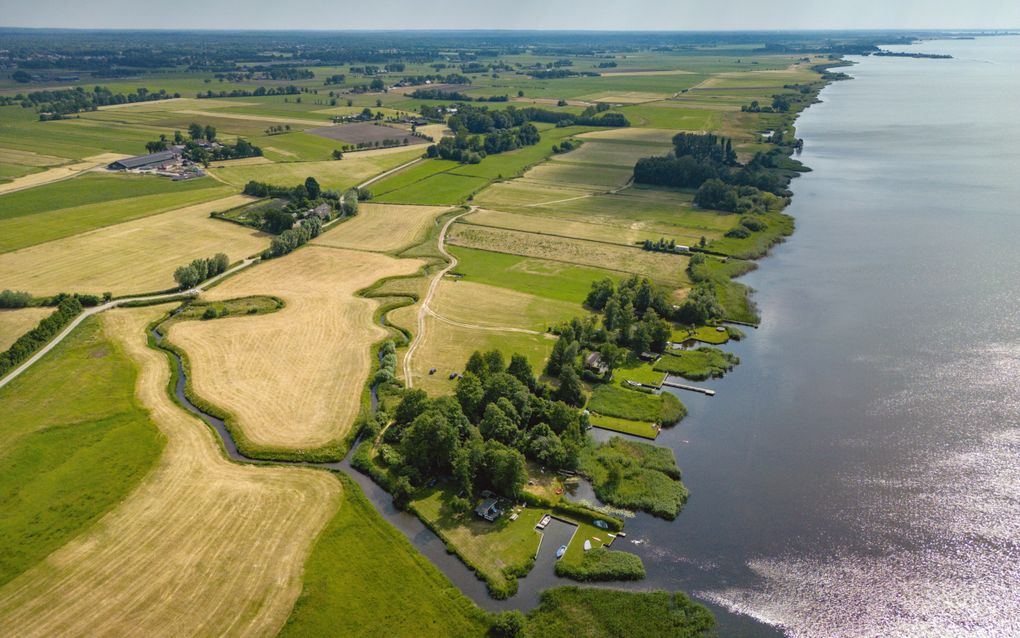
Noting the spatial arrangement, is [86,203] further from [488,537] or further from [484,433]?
[488,537]

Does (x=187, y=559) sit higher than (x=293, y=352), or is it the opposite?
(x=293, y=352)

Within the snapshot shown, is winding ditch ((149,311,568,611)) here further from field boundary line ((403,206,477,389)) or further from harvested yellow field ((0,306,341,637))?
field boundary line ((403,206,477,389))

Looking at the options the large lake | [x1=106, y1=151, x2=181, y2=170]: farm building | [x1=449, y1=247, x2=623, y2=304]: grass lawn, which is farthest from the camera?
[x1=106, y1=151, x2=181, y2=170]: farm building

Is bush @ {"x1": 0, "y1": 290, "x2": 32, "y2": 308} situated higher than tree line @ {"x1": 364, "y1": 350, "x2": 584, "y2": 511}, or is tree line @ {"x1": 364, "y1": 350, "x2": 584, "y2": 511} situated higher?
bush @ {"x1": 0, "y1": 290, "x2": 32, "y2": 308}

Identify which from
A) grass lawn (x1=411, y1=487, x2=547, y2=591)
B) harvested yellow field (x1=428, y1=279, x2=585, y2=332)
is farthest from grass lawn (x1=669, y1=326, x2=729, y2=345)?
grass lawn (x1=411, y1=487, x2=547, y2=591)

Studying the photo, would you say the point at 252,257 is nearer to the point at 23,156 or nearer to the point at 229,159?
the point at 229,159

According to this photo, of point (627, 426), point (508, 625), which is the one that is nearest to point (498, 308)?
point (627, 426)

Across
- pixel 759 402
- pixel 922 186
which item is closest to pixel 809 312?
pixel 759 402
